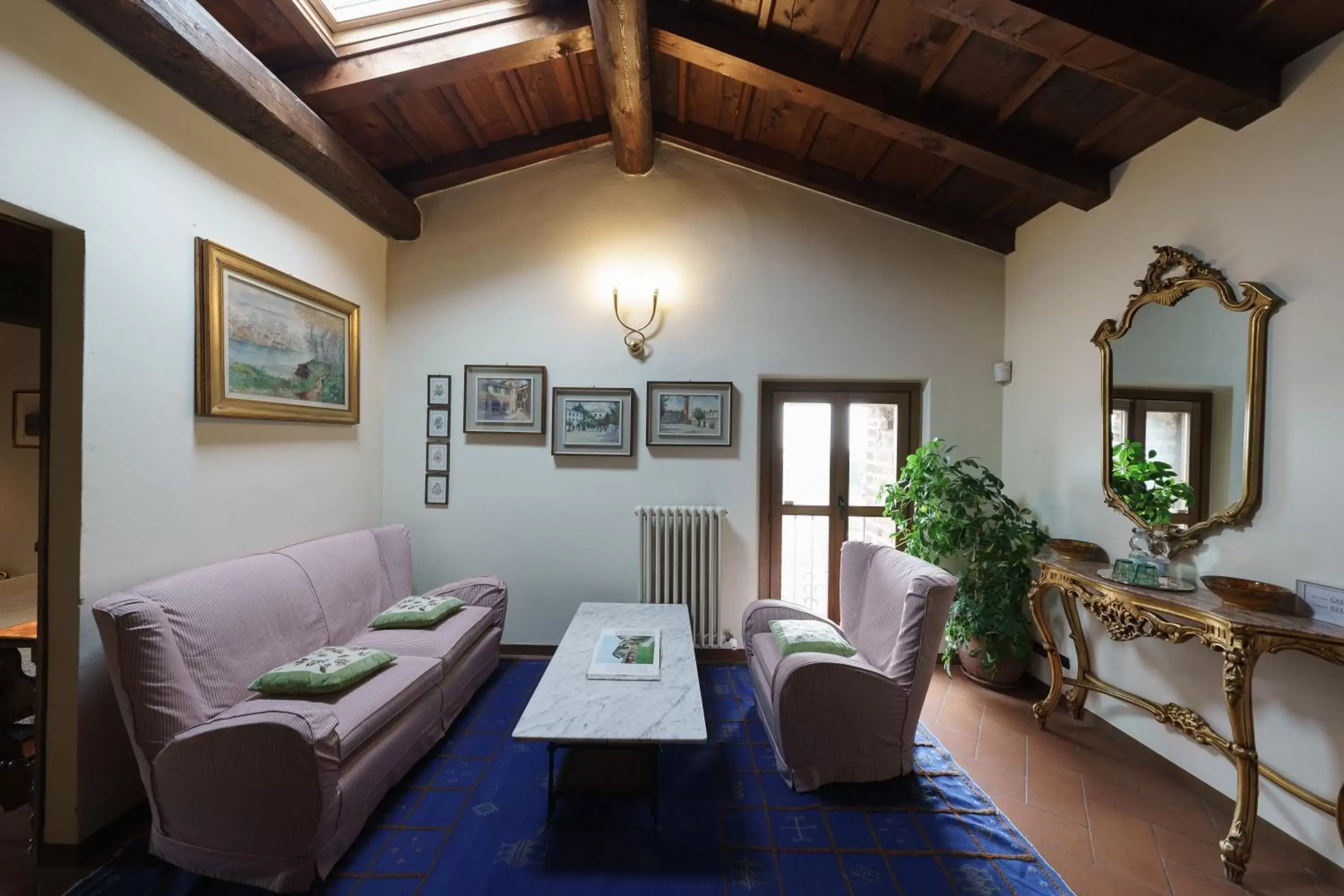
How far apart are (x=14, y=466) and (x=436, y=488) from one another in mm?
2366

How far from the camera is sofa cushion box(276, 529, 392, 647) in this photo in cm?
226

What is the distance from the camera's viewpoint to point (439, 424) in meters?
→ 3.21

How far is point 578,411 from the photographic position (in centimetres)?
320

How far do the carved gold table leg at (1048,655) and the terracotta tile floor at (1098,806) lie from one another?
0.11 m

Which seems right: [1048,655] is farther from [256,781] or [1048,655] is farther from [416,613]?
[256,781]

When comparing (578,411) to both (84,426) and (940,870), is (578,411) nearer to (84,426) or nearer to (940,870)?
(84,426)

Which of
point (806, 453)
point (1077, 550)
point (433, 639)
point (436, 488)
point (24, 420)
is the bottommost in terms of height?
point (433, 639)

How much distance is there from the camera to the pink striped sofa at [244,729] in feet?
4.83

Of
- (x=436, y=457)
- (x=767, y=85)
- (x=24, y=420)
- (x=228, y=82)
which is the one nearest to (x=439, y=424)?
(x=436, y=457)

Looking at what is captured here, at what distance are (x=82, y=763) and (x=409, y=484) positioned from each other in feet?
5.95

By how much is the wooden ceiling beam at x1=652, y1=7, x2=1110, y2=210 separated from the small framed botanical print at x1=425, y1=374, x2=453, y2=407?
2.26 meters

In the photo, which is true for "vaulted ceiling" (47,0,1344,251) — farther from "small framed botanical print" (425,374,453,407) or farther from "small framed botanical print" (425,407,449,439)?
"small framed botanical print" (425,407,449,439)

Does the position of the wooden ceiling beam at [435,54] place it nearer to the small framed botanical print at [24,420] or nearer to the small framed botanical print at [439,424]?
the small framed botanical print at [439,424]

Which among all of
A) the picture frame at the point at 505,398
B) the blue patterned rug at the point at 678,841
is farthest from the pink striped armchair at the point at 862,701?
the picture frame at the point at 505,398
